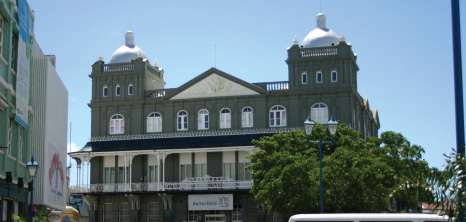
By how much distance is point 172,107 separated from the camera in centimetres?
6644

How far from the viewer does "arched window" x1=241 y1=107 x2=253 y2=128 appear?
64.2 metres

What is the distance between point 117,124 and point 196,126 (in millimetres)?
7234

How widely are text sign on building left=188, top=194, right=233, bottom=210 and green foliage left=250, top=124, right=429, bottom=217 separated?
1339 cm

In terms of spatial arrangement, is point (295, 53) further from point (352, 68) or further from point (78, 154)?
point (78, 154)

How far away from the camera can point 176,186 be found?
62875mm

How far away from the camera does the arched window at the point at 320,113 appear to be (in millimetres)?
62375

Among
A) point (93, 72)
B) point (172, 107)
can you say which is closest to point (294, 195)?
point (172, 107)

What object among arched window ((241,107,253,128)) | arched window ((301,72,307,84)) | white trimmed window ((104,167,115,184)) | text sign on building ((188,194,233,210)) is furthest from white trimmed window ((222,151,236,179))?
white trimmed window ((104,167,115,184))

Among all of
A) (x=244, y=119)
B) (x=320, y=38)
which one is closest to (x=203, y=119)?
(x=244, y=119)

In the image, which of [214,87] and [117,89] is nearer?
[214,87]

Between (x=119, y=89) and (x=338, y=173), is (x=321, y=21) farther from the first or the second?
(x=338, y=173)

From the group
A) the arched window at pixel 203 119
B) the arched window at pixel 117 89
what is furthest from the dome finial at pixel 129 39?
the arched window at pixel 203 119

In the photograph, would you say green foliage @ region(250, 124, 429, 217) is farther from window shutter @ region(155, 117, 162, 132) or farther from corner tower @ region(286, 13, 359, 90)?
window shutter @ region(155, 117, 162, 132)

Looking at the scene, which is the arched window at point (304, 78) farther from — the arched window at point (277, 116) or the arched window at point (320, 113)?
the arched window at point (277, 116)
